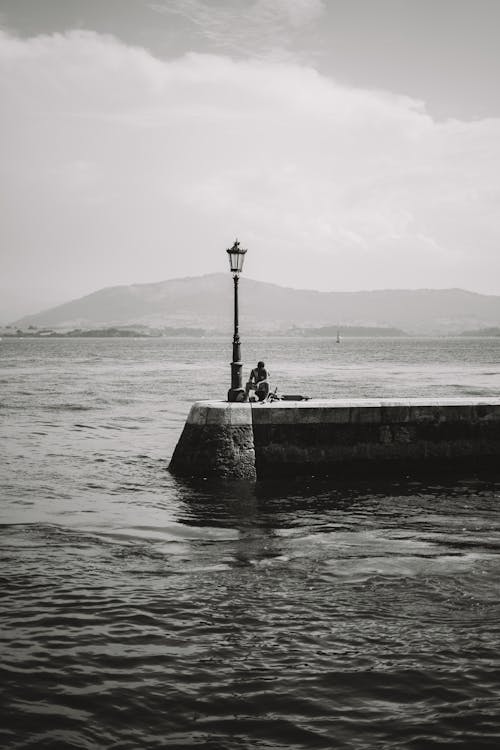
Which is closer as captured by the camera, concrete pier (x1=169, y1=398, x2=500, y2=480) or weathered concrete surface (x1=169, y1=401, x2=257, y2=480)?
weathered concrete surface (x1=169, y1=401, x2=257, y2=480)

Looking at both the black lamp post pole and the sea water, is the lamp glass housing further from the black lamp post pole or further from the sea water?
the sea water


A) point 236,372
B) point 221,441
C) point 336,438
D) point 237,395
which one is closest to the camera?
point 221,441

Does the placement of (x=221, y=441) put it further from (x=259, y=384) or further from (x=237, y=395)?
(x=259, y=384)

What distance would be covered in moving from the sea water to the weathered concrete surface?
0.41 metres

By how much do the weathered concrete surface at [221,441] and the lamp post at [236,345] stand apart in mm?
1345

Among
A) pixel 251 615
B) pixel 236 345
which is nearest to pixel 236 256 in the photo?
pixel 236 345

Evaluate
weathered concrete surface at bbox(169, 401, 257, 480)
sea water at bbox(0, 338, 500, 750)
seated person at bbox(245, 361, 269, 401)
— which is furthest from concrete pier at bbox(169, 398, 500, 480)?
seated person at bbox(245, 361, 269, 401)

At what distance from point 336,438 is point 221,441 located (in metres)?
2.31

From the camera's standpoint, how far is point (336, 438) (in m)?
14.9

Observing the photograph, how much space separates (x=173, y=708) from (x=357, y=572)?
11.9ft

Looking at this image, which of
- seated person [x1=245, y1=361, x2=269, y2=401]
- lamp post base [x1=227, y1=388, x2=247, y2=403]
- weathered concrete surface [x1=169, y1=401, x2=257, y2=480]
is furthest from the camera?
seated person [x1=245, y1=361, x2=269, y2=401]

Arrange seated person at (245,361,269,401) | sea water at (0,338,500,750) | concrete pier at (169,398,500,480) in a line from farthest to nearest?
seated person at (245,361,269,401), concrete pier at (169,398,500,480), sea water at (0,338,500,750)

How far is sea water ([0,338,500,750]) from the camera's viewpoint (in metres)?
5.64

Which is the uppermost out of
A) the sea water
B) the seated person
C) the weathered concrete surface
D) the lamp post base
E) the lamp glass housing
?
the lamp glass housing
